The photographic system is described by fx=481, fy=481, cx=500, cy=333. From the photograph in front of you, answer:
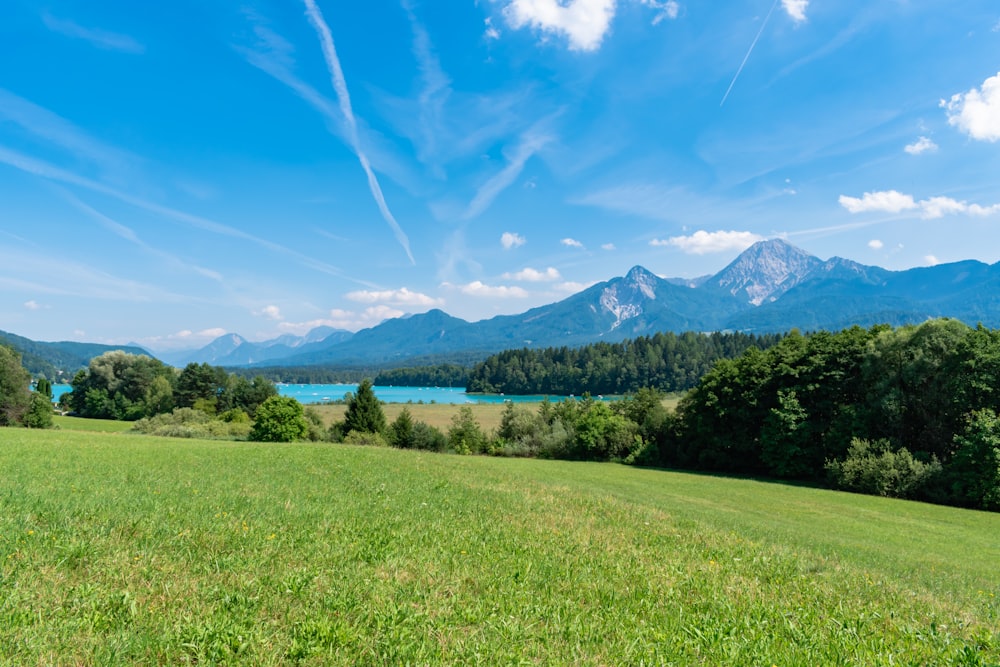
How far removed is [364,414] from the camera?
6106 centimetres

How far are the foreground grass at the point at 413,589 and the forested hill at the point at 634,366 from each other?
158 m

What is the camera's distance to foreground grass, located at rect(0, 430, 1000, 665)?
478cm

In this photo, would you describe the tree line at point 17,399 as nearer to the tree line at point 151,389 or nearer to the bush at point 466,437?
→ the tree line at point 151,389

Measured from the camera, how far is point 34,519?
→ 743 centimetres

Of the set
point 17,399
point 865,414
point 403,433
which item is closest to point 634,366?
point 403,433

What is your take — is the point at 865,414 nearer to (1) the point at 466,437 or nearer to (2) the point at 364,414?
(1) the point at 466,437

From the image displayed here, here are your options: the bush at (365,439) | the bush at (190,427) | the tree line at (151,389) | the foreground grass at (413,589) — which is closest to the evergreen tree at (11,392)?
the bush at (190,427)

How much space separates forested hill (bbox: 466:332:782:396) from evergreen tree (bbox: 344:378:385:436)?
118 metres

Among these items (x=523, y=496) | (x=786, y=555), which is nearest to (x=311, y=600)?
(x=786, y=555)

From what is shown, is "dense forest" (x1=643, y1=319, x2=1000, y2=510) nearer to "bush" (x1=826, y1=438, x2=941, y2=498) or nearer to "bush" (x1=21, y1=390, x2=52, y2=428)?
"bush" (x1=826, y1=438, x2=941, y2=498)

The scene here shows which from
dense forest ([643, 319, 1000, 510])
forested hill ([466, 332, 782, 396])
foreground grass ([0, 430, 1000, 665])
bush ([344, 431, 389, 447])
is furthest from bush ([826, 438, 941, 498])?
forested hill ([466, 332, 782, 396])

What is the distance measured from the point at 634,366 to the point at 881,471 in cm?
13640

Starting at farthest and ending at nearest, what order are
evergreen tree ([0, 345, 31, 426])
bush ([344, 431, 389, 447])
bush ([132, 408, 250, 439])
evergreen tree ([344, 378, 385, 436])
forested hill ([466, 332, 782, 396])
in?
forested hill ([466, 332, 782, 396]) < evergreen tree ([344, 378, 385, 436]) < evergreen tree ([0, 345, 31, 426]) < bush ([132, 408, 250, 439]) < bush ([344, 431, 389, 447])

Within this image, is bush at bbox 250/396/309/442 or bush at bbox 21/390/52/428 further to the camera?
bush at bbox 21/390/52/428
